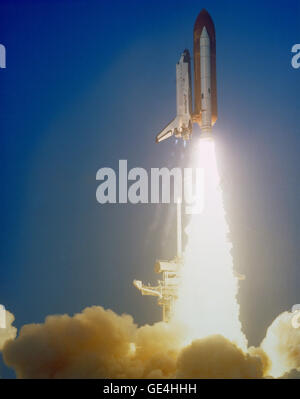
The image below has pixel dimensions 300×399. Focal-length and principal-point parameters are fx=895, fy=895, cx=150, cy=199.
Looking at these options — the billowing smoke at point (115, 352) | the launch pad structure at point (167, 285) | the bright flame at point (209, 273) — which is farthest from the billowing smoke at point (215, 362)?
the launch pad structure at point (167, 285)

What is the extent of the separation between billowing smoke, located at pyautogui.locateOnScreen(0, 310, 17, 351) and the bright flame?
463cm

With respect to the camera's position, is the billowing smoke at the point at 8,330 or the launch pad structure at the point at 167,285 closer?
the launch pad structure at the point at 167,285

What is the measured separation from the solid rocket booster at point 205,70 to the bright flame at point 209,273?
759 millimetres

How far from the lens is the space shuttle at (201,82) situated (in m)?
24.1

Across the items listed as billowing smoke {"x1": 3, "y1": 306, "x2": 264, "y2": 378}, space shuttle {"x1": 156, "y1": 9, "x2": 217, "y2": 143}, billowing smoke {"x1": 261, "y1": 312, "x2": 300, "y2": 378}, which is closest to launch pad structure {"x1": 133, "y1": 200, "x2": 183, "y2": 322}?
billowing smoke {"x1": 3, "y1": 306, "x2": 264, "y2": 378}

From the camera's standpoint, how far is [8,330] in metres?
25.0

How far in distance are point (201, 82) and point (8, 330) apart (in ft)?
28.5

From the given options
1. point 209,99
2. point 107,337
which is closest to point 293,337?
point 107,337

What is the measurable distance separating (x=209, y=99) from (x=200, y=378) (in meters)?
7.59

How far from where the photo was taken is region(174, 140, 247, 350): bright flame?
78.3ft
